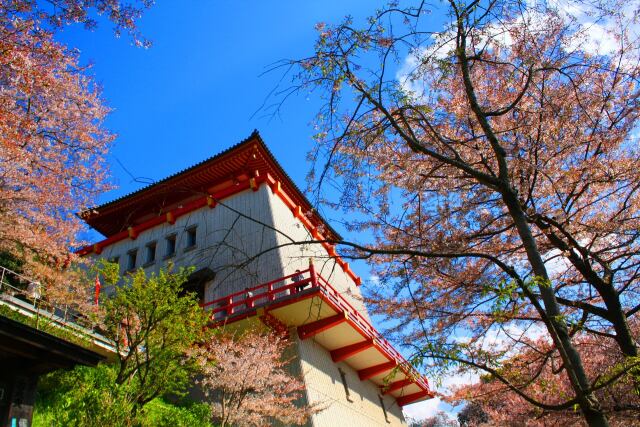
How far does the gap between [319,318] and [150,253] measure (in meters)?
9.75

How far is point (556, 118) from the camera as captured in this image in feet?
24.2

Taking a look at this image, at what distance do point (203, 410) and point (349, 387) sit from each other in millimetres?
5632

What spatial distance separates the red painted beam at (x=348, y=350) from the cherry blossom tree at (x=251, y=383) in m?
2.79

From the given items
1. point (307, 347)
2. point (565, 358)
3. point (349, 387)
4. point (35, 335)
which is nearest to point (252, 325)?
point (307, 347)

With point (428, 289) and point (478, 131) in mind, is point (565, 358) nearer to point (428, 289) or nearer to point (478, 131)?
point (428, 289)

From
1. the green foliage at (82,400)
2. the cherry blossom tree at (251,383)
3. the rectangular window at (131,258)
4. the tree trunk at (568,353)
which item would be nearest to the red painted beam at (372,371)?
the cherry blossom tree at (251,383)

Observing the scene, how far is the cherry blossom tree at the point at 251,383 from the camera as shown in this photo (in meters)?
10.6

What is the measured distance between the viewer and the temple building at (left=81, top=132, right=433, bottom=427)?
42.4ft

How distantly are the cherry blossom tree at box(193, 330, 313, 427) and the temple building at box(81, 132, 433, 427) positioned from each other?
0.70m

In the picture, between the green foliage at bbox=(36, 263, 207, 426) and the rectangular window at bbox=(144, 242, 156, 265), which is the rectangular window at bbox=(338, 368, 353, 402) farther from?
the rectangular window at bbox=(144, 242, 156, 265)

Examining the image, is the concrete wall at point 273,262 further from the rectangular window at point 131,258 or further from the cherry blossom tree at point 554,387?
the cherry blossom tree at point 554,387

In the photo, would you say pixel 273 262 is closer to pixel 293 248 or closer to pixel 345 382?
pixel 293 248

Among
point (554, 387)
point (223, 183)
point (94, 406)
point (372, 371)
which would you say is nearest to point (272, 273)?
point (372, 371)

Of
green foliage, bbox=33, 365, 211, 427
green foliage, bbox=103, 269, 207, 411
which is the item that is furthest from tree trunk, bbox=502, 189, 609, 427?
green foliage, bbox=103, 269, 207, 411
